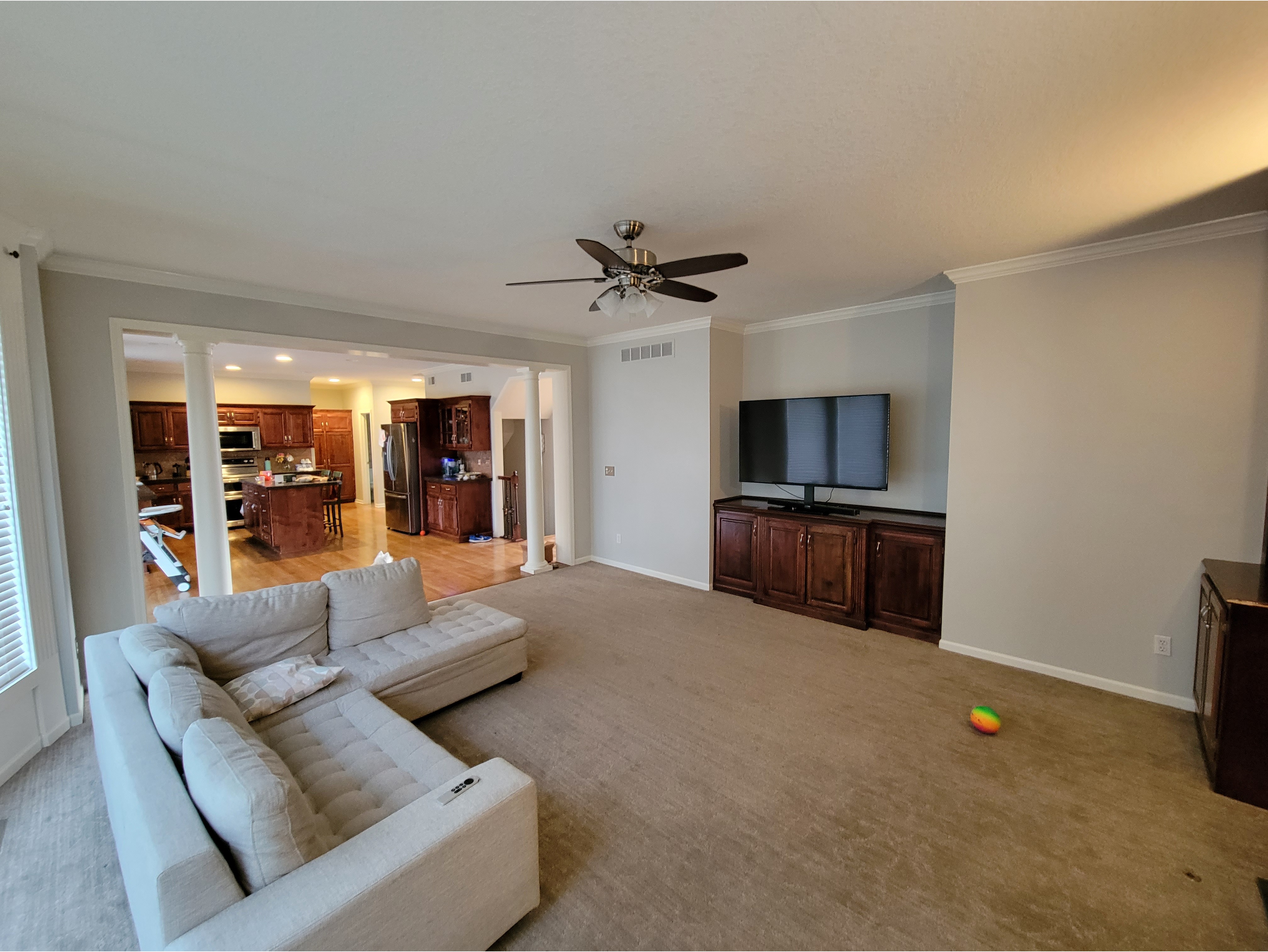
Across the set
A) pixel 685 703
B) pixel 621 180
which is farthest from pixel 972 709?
pixel 621 180

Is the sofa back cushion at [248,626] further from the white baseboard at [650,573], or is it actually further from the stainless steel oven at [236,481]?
the stainless steel oven at [236,481]

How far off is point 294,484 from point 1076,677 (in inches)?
329

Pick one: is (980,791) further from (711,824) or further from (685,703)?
(685,703)

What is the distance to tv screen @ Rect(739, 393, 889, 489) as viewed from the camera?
14.1 feet

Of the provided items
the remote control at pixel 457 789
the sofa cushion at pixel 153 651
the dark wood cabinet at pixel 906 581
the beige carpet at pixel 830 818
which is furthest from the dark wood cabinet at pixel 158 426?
the dark wood cabinet at pixel 906 581

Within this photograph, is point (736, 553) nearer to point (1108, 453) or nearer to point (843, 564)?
point (843, 564)

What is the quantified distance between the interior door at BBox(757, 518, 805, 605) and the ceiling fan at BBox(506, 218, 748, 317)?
239 centimetres

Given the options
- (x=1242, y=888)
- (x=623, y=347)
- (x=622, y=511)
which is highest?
(x=623, y=347)

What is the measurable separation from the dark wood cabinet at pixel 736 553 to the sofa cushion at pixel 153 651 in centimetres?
396

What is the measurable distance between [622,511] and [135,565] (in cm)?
409

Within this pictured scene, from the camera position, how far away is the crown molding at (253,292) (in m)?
3.10

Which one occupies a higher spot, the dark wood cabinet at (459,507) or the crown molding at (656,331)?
the crown molding at (656,331)

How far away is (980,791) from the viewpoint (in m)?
2.30

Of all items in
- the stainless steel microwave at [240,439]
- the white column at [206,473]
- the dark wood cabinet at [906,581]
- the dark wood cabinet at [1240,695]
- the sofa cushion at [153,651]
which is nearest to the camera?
the sofa cushion at [153,651]
